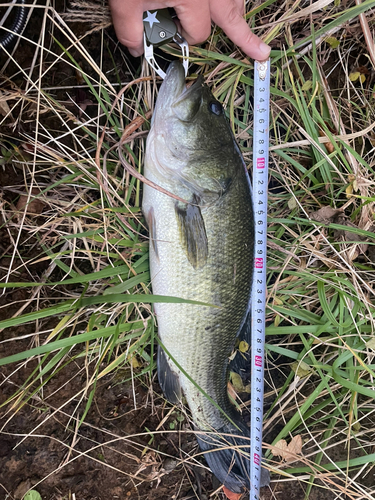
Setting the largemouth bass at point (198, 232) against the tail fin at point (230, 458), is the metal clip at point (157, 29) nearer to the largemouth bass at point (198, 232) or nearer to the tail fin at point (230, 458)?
the largemouth bass at point (198, 232)

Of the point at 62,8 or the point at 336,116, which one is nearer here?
the point at 62,8

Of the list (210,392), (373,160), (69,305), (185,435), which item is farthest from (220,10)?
(185,435)

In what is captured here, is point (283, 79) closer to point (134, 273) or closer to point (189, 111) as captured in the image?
point (189, 111)

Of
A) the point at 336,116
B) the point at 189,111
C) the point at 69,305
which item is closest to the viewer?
the point at 189,111

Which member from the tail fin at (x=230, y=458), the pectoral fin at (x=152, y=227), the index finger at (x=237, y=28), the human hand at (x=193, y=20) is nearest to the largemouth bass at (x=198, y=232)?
the pectoral fin at (x=152, y=227)

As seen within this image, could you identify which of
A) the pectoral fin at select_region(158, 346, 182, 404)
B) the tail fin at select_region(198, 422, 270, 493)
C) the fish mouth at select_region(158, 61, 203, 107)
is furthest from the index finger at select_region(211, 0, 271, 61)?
the tail fin at select_region(198, 422, 270, 493)

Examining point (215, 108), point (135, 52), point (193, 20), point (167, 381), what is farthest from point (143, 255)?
point (193, 20)

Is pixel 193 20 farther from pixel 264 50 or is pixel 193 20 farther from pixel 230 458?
pixel 230 458

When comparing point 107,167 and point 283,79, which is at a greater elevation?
point 283,79
